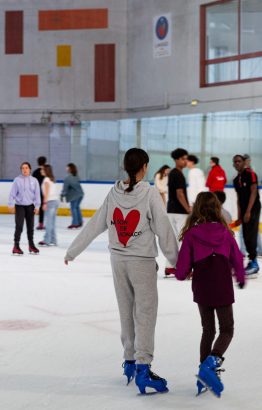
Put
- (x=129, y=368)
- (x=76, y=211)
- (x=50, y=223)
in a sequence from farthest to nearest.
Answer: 1. (x=76, y=211)
2. (x=50, y=223)
3. (x=129, y=368)

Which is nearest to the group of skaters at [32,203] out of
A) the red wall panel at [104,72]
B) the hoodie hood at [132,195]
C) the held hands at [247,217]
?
the held hands at [247,217]

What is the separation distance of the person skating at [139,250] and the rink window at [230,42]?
20.8 m

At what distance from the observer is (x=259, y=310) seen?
27.3 ft

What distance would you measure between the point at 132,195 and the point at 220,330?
88 cm

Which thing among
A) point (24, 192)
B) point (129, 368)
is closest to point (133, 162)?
point (129, 368)

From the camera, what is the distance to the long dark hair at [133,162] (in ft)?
16.6

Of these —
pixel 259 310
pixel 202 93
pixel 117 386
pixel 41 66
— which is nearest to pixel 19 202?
pixel 259 310

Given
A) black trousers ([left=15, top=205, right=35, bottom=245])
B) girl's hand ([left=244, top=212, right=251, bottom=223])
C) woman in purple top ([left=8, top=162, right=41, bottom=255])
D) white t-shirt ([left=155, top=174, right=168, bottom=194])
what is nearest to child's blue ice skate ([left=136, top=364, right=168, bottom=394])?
girl's hand ([left=244, top=212, right=251, bottom=223])

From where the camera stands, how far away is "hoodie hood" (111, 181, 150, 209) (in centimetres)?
508

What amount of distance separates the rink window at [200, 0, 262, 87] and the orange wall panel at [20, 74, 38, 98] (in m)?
7.42

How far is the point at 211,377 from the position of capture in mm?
4758

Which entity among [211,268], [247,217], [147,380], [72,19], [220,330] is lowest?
[147,380]

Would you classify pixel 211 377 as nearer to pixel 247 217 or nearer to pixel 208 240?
pixel 208 240

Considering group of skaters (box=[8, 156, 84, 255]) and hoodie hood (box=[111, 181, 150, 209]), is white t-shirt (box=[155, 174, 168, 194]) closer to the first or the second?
group of skaters (box=[8, 156, 84, 255])
